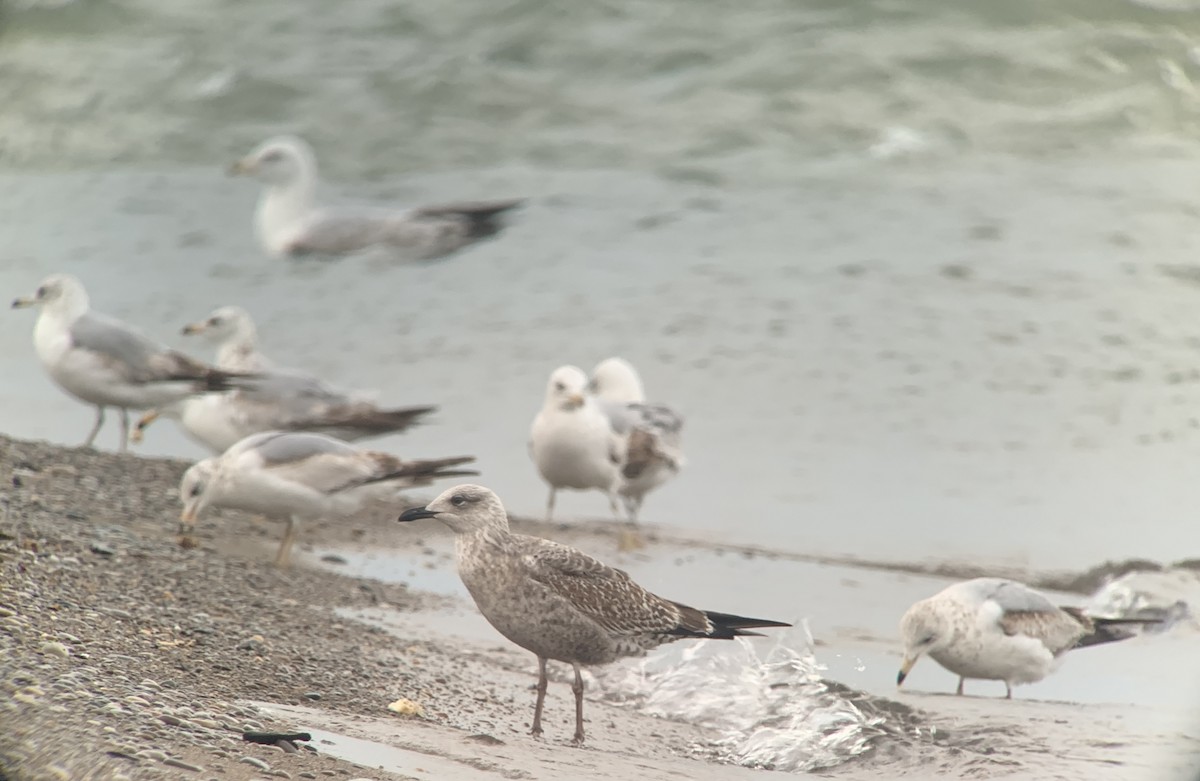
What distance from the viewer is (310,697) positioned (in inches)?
143

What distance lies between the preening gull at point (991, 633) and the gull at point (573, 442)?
227 cm

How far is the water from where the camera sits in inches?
309

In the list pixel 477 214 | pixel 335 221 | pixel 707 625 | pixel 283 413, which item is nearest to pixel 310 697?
pixel 707 625

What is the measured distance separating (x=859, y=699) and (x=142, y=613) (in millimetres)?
2076

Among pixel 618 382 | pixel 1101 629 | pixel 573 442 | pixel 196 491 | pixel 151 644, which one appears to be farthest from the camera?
pixel 618 382

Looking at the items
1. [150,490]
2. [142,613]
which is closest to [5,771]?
[142,613]

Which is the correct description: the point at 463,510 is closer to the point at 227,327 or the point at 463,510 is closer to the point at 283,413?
the point at 283,413

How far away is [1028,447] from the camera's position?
8109 millimetres

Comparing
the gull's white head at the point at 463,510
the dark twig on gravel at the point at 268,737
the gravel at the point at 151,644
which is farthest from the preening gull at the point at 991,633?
the dark twig on gravel at the point at 268,737

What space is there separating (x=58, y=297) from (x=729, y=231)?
5.41 m

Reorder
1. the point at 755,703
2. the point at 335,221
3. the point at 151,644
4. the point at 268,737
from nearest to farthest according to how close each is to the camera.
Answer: the point at 268,737 < the point at 151,644 < the point at 755,703 < the point at 335,221

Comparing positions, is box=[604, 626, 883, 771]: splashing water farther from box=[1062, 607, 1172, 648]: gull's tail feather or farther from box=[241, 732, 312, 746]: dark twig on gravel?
box=[241, 732, 312, 746]: dark twig on gravel

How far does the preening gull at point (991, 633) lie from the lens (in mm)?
4758

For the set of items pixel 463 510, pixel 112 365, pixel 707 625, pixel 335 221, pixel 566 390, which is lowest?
pixel 707 625
